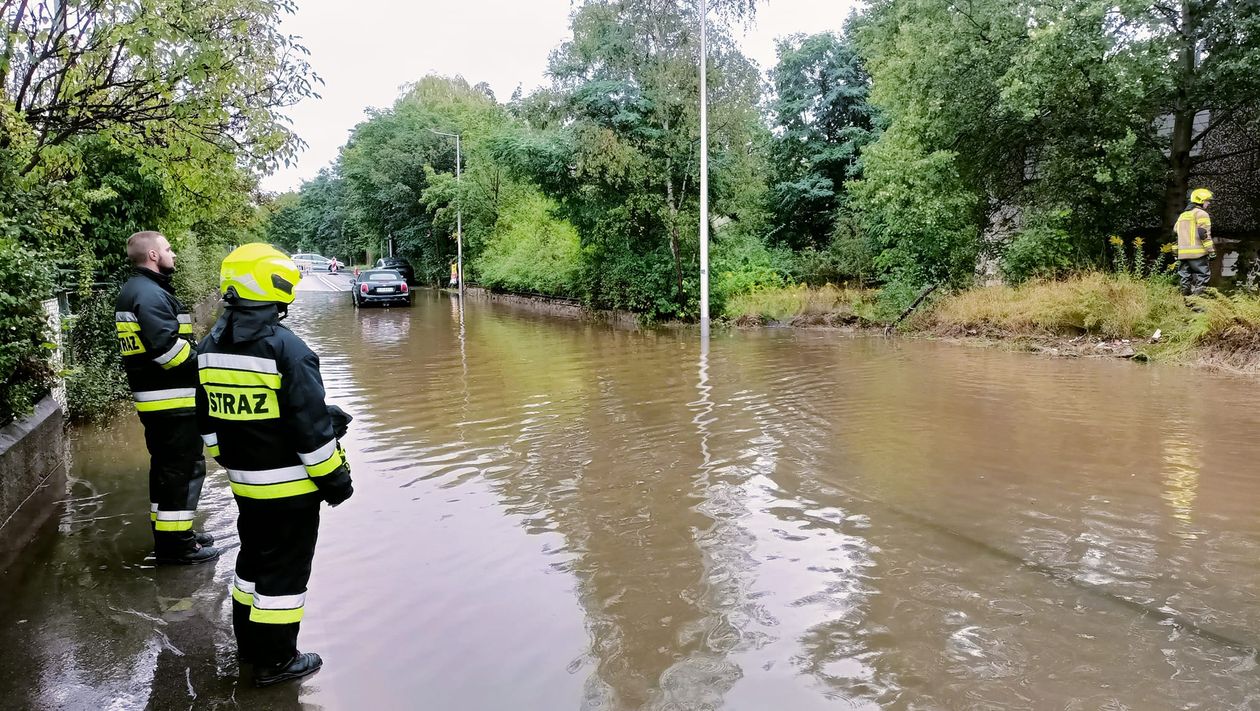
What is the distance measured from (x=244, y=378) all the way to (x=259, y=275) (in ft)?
1.46

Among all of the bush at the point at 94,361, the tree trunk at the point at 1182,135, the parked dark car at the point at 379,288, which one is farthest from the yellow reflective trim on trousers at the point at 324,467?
the parked dark car at the point at 379,288

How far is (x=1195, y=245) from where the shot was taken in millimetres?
12664

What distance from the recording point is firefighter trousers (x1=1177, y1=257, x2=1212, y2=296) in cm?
1286

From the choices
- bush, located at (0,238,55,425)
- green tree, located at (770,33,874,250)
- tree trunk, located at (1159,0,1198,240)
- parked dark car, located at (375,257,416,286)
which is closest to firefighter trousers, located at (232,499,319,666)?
bush, located at (0,238,55,425)

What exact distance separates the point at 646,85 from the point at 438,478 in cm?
1660

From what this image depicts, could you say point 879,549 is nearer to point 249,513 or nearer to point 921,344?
point 249,513

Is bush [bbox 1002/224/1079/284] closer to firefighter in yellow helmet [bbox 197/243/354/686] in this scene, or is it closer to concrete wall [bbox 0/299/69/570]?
firefighter in yellow helmet [bbox 197/243/354/686]

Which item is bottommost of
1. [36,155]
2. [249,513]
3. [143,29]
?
[249,513]

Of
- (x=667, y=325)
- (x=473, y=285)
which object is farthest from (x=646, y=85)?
(x=473, y=285)

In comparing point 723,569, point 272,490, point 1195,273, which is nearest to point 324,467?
point 272,490

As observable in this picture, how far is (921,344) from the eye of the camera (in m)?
15.5

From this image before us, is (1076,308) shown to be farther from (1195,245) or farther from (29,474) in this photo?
(29,474)

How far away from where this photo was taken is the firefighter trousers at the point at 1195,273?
12.9 m

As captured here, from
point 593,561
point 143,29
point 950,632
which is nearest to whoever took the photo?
point 950,632
